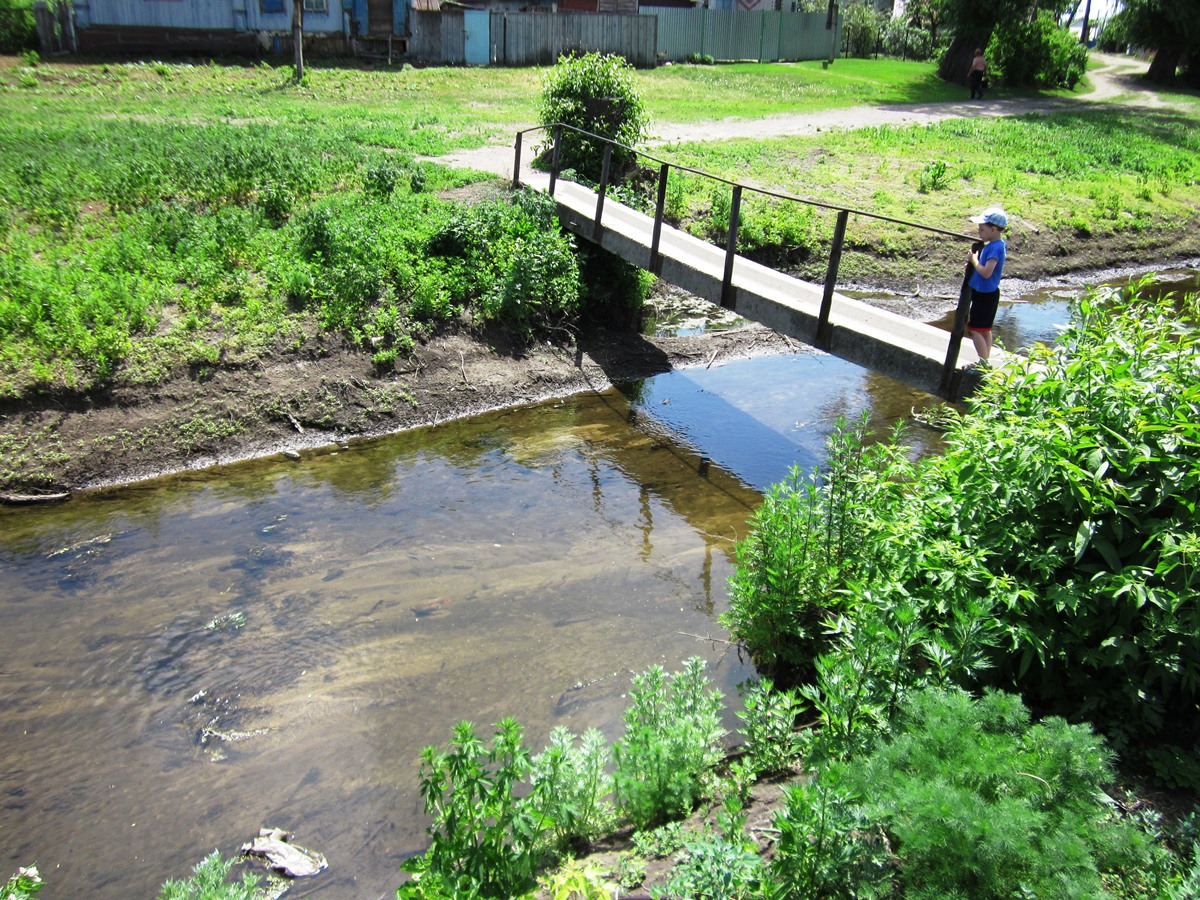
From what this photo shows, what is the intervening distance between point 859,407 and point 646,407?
2.71m

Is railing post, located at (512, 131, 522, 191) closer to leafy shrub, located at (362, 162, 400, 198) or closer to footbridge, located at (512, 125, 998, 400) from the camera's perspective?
footbridge, located at (512, 125, 998, 400)

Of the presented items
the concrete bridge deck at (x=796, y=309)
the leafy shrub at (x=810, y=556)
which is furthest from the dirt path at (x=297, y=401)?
the leafy shrub at (x=810, y=556)

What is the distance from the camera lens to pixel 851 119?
2567cm

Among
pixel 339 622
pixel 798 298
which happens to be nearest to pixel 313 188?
pixel 798 298

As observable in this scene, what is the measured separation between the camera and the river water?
5.72 m

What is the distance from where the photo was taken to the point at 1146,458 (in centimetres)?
473

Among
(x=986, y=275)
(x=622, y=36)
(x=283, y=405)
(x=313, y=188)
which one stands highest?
(x=622, y=36)

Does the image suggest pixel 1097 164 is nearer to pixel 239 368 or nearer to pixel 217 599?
pixel 239 368

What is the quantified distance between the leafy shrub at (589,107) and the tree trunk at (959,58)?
24.0 meters

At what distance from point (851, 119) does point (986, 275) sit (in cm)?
1937

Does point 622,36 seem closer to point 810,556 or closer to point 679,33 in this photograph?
point 679,33

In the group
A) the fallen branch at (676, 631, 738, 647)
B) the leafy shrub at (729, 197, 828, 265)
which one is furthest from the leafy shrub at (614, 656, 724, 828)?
the leafy shrub at (729, 197, 828, 265)

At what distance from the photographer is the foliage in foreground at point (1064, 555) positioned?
4.65 metres

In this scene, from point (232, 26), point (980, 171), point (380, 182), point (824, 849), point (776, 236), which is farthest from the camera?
point (232, 26)
